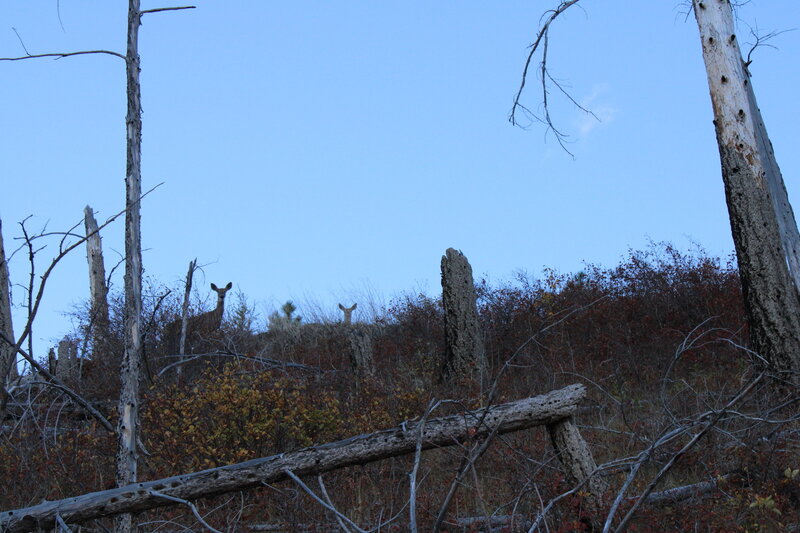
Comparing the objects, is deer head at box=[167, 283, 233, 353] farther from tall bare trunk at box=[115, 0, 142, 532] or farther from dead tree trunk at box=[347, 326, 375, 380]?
tall bare trunk at box=[115, 0, 142, 532]

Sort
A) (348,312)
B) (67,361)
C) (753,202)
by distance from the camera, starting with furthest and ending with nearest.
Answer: (348,312), (67,361), (753,202)

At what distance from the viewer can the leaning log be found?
454 cm

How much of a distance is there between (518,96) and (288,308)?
12.3m

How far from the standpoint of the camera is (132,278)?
5.91 meters

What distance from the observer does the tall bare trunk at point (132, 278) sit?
561 cm

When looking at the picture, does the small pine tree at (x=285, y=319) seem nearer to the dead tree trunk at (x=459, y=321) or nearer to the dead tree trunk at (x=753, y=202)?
the dead tree trunk at (x=459, y=321)

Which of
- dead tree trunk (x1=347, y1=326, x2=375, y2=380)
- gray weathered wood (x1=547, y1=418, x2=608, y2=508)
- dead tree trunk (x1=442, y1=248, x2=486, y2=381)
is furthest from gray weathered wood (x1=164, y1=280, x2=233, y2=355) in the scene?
gray weathered wood (x1=547, y1=418, x2=608, y2=508)

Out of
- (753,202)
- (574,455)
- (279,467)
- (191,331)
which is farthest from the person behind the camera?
(191,331)

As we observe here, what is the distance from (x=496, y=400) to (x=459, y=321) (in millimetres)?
3033

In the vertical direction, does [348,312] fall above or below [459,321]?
above

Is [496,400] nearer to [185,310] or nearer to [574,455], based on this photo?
[574,455]

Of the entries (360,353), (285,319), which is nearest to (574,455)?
(360,353)

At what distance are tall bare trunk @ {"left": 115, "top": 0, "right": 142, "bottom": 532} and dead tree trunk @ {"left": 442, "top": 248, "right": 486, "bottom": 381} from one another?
6.18 metres

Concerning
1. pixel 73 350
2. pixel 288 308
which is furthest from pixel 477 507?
pixel 288 308
